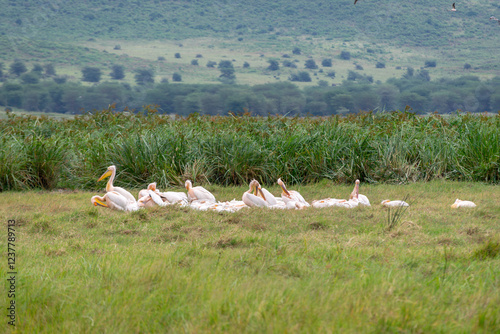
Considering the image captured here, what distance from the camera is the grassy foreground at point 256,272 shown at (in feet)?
9.66

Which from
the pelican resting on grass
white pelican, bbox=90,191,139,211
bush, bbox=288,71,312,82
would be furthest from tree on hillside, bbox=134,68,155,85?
white pelican, bbox=90,191,139,211

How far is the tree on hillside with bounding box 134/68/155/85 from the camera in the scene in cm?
7431

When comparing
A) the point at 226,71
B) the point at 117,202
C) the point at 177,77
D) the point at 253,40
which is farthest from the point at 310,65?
the point at 117,202

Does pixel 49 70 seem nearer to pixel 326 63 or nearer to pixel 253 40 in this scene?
pixel 253 40

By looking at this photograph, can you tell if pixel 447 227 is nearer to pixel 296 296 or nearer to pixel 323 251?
pixel 323 251

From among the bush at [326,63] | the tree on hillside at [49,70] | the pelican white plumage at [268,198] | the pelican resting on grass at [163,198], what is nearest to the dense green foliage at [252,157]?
the pelican resting on grass at [163,198]

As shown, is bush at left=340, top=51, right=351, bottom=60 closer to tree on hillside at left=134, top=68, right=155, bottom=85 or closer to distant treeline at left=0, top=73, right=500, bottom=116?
distant treeline at left=0, top=73, right=500, bottom=116

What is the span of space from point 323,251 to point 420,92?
57305 mm

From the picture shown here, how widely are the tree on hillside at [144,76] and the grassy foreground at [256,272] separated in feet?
230

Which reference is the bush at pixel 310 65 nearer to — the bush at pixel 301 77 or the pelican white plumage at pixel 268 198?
the bush at pixel 301 77

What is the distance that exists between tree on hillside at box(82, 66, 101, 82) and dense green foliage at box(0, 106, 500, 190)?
211 feet

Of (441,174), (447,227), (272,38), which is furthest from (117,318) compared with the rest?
(272,38)

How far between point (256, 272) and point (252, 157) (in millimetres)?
6327

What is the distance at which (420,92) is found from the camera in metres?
57.8
